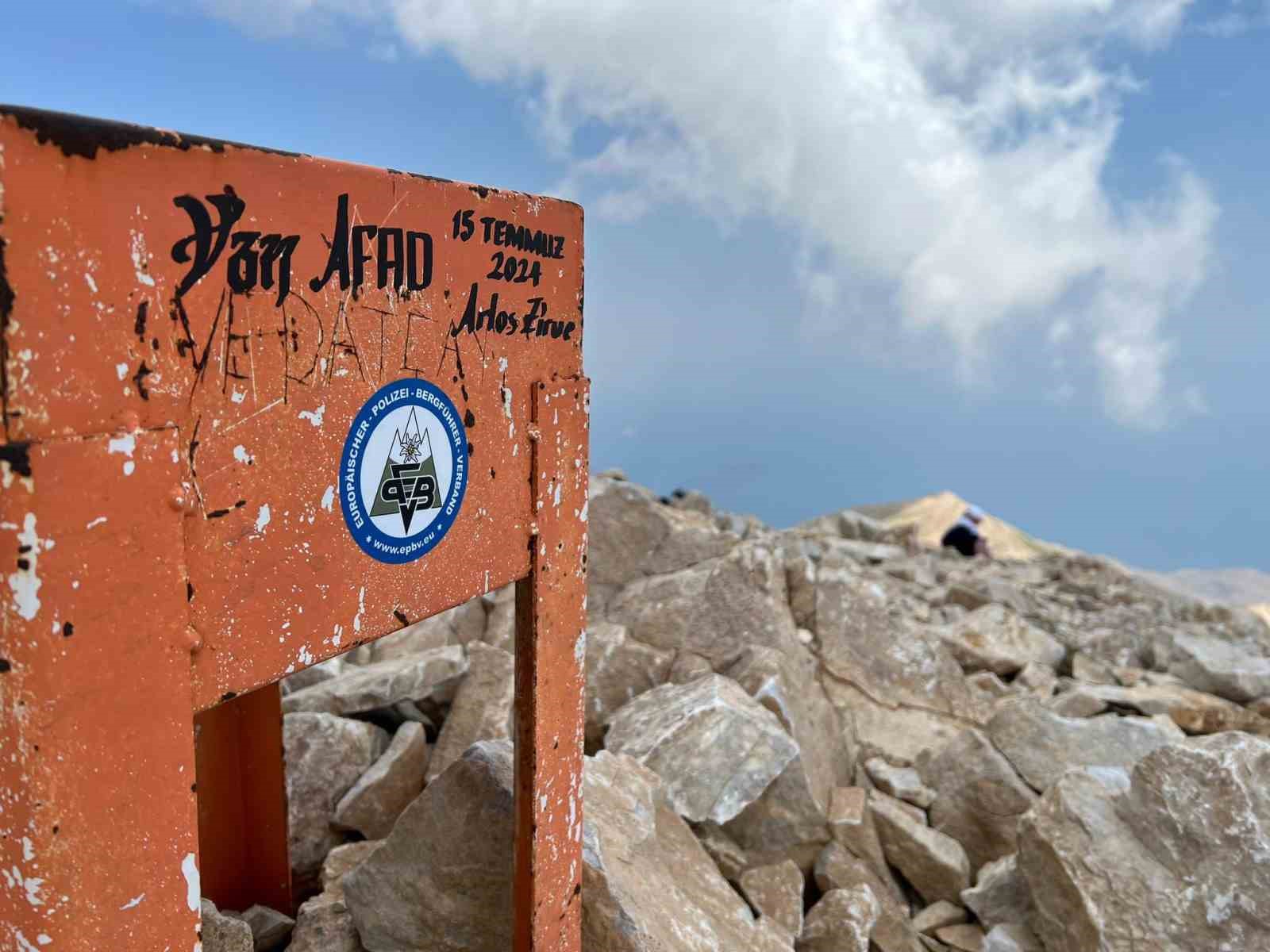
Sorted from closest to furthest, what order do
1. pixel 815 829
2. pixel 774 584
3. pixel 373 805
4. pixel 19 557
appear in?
pixel 19 557 < pixel 373 805 < pixel 815 829 < pixel 774 584

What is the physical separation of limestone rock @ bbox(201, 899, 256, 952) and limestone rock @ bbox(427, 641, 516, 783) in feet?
4.30

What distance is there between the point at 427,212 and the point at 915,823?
3479 mm

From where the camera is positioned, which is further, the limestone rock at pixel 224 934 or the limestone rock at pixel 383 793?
the limestone rock at pixel 383 793

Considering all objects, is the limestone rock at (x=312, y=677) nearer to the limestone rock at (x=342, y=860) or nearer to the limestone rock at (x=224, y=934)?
the limestone rock at (x=342, y=860)

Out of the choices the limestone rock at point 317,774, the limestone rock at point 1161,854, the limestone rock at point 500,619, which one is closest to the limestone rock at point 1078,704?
the limestone rock at point 1161,854

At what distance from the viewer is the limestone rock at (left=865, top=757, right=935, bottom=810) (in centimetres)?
451

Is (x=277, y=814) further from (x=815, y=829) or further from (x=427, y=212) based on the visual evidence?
(x=427, y=212)

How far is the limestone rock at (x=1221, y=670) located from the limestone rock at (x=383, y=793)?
514 centimetres

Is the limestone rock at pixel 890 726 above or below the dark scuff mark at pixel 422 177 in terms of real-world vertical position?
below

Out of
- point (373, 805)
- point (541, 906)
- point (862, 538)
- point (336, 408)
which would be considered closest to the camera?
point (336, 408)

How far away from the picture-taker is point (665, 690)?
4.36m

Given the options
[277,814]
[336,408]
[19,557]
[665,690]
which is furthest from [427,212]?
[665,690]

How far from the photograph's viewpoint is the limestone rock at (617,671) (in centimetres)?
458

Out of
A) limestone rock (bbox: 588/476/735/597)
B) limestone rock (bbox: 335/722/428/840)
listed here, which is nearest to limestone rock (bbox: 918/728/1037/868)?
limestone rock (bbox: 588/476/735/597)
